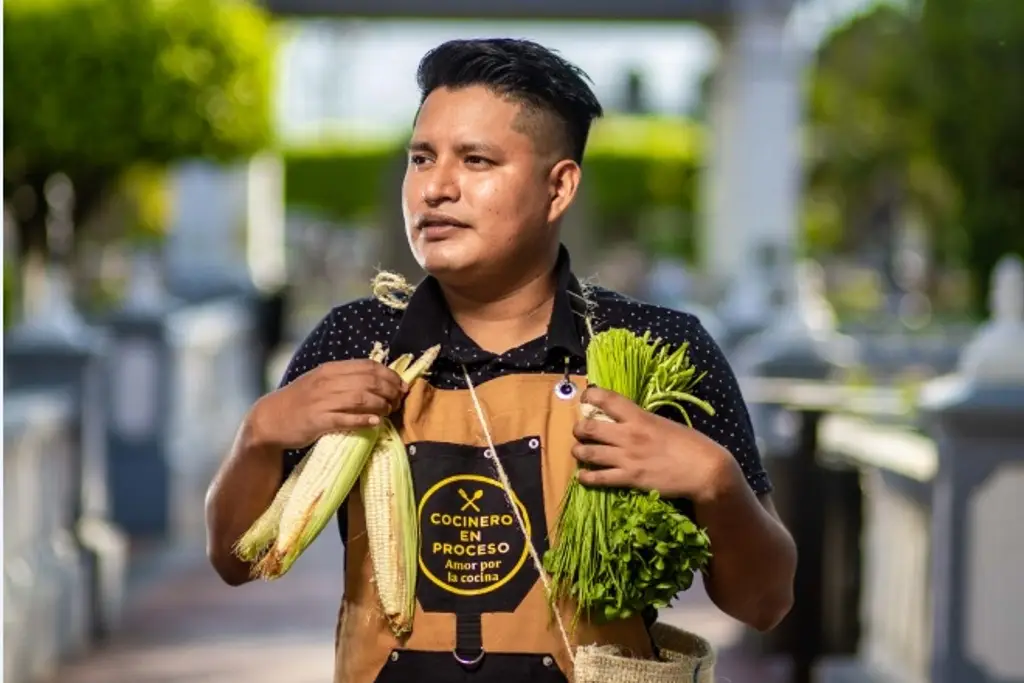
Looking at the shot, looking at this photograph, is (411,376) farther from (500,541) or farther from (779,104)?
(779,104)

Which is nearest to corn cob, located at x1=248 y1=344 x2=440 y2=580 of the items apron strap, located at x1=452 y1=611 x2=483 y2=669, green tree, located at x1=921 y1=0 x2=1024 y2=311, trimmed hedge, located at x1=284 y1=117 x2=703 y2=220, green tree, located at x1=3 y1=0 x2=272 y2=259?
apron strap, located at x1=452 y1=611 x2=483 y2=669

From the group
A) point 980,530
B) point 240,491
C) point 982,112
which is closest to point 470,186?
point 240,491

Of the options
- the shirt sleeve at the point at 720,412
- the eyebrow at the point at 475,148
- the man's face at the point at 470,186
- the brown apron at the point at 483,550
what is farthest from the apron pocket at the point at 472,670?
the eyebrow at the point at 475,148

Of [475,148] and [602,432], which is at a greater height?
[475,148]

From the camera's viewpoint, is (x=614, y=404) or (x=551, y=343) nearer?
(x=614, y=404)

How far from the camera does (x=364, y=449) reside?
2.76 meters

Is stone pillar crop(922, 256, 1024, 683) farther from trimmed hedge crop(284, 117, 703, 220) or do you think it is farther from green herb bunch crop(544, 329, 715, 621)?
trimmed hedge crop(284, 117, 703, 220)

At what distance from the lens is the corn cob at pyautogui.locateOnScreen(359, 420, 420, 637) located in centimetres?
275

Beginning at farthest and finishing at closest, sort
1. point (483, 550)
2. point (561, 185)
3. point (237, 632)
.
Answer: point (237, 632)
point (561, 185)
point (483, 550)

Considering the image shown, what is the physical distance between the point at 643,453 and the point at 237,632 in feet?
21.7

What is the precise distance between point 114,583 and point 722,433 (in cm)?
669

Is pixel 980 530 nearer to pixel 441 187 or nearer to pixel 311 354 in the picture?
pixel 311 354

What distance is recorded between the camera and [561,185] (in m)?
2.91

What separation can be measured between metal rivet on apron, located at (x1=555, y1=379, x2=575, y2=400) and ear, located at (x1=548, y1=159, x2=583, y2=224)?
239 millimetres
